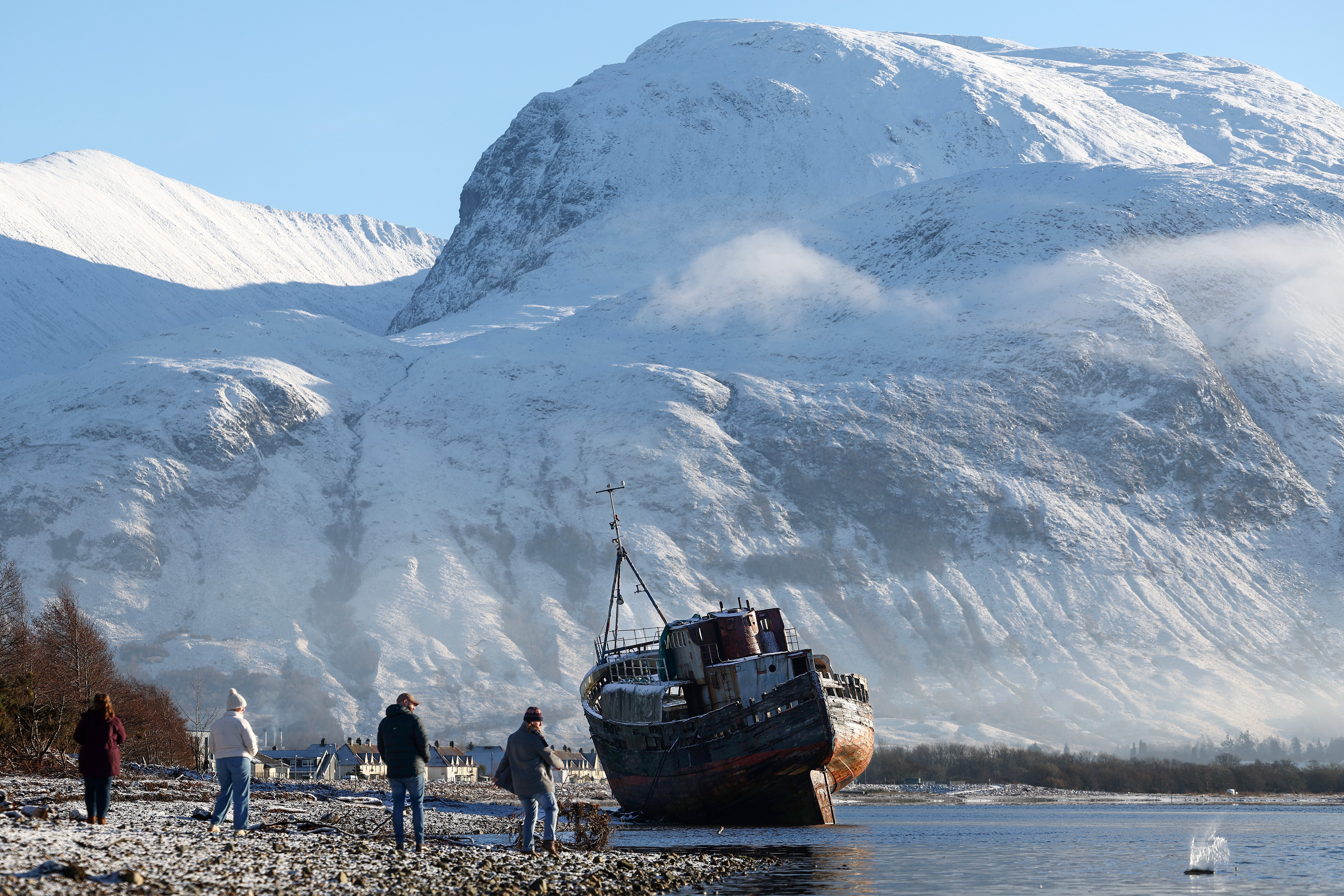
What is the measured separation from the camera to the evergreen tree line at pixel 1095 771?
5133 inches

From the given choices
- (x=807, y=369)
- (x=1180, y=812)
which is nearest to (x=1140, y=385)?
(x=807, y=369)

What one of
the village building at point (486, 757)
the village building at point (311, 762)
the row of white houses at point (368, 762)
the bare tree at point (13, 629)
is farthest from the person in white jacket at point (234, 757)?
the village building at point (486, 757)

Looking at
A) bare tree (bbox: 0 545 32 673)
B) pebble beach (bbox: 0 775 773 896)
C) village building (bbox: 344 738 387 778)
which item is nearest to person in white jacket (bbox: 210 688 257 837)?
pebble beach (bbox: 0 775 773 896)

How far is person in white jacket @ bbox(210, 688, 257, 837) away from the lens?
69.9 ft

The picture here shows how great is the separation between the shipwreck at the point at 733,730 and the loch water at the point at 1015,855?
53.4 inches

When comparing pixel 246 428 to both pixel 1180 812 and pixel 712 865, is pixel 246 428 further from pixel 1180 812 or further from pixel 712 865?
pixel 712 865

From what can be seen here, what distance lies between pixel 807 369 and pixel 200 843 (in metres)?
174

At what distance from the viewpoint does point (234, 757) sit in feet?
71.1

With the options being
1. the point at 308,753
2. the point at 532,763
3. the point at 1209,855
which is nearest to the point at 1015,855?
the point at 1209,855

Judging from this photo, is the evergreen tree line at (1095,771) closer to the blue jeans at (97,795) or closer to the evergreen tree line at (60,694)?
the evergreen tree line at (60,694)

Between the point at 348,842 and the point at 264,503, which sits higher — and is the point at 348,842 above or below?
below

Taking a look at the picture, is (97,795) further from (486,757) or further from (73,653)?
(486,757)

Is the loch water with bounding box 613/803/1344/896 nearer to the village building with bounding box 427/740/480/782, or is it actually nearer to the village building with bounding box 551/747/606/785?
the village building with bounding box 427/740/480/782

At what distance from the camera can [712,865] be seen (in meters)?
31.0
